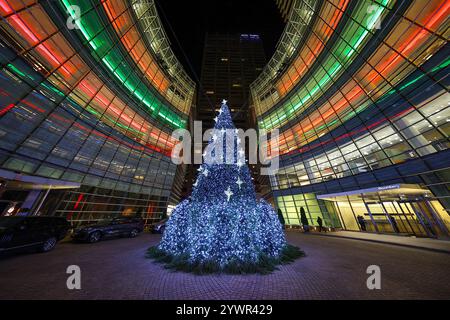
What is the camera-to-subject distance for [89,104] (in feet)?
49.6

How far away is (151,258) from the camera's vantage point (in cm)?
700

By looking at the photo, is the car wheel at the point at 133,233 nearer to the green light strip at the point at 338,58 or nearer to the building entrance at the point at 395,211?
the building entrance at the point at 395,211

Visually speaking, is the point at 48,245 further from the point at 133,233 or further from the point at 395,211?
the point at 395,211

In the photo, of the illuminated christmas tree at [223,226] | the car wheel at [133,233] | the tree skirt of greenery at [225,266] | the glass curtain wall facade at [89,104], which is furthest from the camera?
the car wheel at [133,233]

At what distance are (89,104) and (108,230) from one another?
11.6 m

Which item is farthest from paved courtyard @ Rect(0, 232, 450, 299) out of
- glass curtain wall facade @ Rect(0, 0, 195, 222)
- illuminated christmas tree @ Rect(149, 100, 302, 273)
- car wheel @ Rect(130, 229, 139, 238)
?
glass curtain wall facade @ Rect(0, 0, 195, 222)

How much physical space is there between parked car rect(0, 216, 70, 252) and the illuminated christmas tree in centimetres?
556

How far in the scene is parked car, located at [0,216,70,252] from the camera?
6740mm

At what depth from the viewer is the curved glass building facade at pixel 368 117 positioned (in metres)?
10.9

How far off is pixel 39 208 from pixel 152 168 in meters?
11.3

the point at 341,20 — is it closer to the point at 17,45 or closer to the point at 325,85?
the point at 325,85

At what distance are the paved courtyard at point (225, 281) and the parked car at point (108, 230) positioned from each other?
13.3 feet

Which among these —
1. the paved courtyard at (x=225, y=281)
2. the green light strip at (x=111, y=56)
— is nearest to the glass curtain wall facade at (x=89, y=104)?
the green light strip at (x=111, y=56)

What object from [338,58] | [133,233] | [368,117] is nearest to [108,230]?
[133,233]
